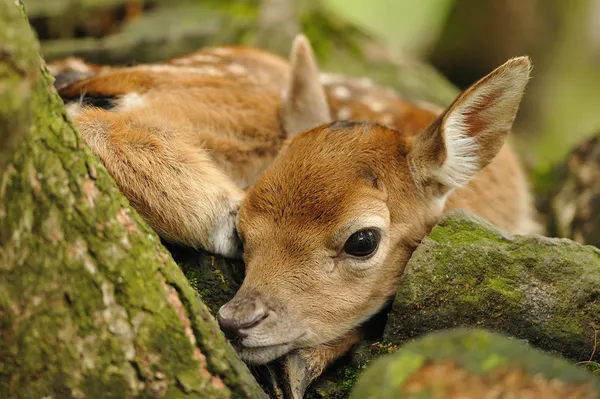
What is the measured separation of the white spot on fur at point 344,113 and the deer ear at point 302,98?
0.36 metres

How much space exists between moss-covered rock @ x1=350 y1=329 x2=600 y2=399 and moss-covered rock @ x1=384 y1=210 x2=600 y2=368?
3.17ft

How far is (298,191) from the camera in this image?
11.1 feet

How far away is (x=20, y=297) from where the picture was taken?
230 cm

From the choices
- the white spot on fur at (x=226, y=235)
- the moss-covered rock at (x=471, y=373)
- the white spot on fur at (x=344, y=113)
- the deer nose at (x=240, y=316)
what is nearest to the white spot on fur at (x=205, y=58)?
the white spot on fur at (x=344, y=113)

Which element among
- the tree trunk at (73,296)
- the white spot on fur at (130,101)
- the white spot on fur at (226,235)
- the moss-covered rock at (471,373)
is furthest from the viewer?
the white spot on fur at (130,101)

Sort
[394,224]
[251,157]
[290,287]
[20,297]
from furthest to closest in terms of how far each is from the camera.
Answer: [251,157]
[394,224]
[290,287]
[20,297]

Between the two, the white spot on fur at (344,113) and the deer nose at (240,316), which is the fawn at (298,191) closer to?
the deer nose at (240,316)

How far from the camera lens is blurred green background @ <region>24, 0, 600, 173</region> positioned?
7402 mm

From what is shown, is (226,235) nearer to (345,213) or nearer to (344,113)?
(345,213)

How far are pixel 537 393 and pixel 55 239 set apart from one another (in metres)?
1.52

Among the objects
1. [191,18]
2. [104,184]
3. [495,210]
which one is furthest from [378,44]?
[104,184]

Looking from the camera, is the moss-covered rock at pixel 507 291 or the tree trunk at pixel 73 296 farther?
the moss-covered rock at pixel 507 291

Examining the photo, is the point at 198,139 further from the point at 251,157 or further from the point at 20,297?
the point at 20,297

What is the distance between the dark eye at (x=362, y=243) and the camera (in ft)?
11.0
